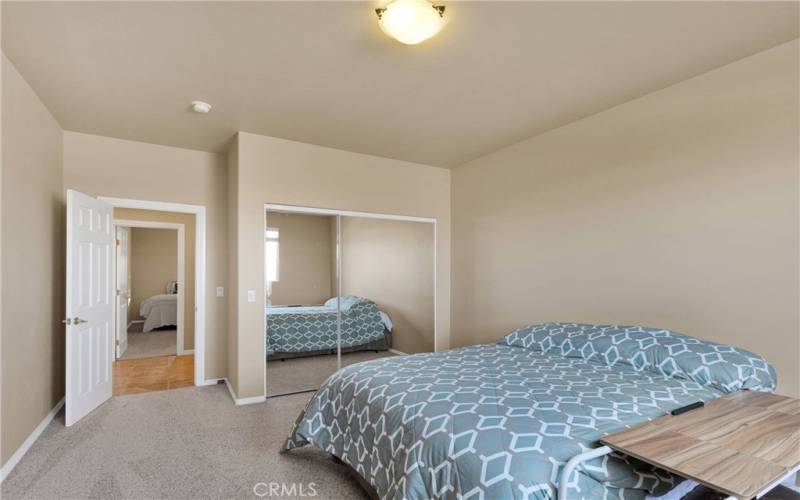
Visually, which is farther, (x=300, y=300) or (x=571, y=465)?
(x=300, y=300)

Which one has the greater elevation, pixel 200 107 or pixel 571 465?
pixel 200 107

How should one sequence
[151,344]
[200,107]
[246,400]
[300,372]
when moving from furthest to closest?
[151,344] → [300,372] → [246,400] → [200,107]

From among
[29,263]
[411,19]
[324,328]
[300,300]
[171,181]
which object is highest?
[411,19]

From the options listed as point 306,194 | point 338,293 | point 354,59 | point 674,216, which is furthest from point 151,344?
point 674,216

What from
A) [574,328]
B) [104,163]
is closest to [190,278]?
[104,163]

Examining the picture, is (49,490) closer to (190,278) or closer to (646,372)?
(646,372)

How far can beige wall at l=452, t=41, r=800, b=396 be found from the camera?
240cm

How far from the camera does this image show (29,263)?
287 cm

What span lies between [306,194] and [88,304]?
210 cm

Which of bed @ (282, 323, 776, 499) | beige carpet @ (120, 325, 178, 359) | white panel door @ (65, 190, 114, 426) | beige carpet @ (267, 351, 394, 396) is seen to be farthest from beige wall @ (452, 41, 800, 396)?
beige carpet @ (120, 325, 178, 359)

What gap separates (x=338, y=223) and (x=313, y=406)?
2247 millimetres

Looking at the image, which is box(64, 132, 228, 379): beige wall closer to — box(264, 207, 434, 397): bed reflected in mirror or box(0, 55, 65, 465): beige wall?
box(0, 55, 65, 465): beige wall

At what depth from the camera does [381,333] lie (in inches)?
184

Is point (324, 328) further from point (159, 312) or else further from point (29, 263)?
point (159, 312)
